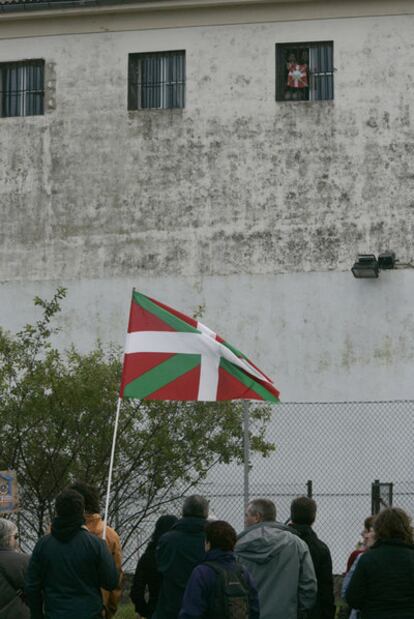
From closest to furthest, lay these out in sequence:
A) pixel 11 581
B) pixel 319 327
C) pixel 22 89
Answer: pixel 11 581, pixel 319 327, pixel 22 89

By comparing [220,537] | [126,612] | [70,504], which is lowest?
[126,612]

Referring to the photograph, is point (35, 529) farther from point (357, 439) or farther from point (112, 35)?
point (112, 35)

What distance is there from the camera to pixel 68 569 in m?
10.5

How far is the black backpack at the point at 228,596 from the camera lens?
952 centimetres

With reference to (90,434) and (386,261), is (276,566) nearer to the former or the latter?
(90,434)

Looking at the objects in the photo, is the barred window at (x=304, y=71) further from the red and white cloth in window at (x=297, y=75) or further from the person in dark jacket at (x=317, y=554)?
the person in dark jacket at (x=317, y=554)

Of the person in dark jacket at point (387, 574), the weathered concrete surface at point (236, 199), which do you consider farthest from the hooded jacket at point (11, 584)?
the weathered concrete surface at point (236, 199)

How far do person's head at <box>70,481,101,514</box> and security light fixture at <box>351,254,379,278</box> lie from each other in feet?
44.0

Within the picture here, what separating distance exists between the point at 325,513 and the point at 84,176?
26.9 feet

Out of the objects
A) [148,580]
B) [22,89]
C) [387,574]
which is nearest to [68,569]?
[148,580]

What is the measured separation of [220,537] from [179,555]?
1.87 metres

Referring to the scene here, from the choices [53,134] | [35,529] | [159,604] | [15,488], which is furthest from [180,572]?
[53,134]

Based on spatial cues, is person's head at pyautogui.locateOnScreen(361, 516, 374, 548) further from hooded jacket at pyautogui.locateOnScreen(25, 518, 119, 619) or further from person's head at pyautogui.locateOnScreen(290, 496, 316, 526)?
hooded jacket at pyautogui.locateOnScreen(25, 518, 119, 619)

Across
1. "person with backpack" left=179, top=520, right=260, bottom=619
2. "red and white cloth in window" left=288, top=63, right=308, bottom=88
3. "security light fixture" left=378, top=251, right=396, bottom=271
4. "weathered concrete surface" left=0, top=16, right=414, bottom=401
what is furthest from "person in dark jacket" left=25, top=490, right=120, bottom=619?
"red and white cloth in window" left=288, top=63, right=308, bottom=88
